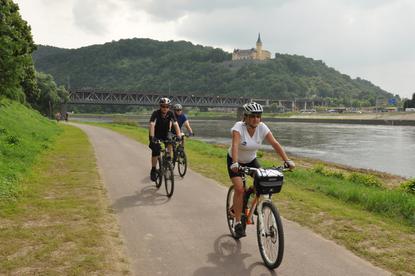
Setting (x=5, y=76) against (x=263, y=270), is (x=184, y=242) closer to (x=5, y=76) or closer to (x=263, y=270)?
(x=263, y=270)

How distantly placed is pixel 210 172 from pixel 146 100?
98006mm

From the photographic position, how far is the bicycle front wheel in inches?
198

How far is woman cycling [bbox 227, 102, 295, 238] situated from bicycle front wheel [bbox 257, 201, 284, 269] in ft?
2.02

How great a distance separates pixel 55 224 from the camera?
6.97 m

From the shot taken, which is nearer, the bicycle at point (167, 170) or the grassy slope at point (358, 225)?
the grassy slope at point (358, 225)

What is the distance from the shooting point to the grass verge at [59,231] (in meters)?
5.15

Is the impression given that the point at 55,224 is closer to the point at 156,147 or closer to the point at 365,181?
the point at 156,147

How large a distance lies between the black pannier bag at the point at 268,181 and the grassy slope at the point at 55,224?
2.15m

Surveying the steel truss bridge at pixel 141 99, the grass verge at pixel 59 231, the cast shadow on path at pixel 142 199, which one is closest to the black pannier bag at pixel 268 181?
the grass verge at pixel 59 231

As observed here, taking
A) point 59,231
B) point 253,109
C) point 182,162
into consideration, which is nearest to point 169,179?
point 182,162

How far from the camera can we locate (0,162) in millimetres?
11305

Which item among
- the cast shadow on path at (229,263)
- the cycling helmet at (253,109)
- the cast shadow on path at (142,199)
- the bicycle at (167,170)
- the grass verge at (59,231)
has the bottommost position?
the cast shadow on path at (142,199)

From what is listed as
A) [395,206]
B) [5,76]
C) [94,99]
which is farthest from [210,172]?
[94,99]

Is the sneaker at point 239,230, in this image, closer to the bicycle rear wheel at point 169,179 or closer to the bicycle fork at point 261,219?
the bicycle fork at point 261,219
